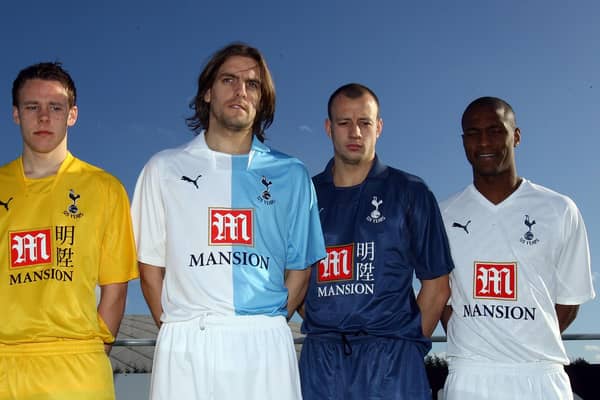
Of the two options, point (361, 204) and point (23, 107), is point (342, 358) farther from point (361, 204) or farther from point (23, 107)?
point (23, 107)

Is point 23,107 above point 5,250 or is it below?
above

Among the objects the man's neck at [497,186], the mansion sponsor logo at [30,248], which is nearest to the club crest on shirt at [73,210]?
the mansion sponsor logo at [30,248]

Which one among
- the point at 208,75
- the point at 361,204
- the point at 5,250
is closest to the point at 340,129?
the point at 361,204

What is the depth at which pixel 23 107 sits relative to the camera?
4.14m

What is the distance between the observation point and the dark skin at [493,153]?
15.9 feet

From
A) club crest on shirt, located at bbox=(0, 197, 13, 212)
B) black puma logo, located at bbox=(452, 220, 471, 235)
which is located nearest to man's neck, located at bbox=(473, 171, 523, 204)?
black puma logo, located at bbox=(452, 220, 471, 235)

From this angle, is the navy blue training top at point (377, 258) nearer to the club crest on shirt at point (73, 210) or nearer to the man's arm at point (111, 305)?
the man's arm at point (111, 305)

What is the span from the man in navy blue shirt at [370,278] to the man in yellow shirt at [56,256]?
1.21m

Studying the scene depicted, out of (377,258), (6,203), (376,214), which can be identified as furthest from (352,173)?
(6,203)

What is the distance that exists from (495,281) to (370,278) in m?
0.89

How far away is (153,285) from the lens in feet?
13.4

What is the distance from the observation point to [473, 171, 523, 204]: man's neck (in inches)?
193

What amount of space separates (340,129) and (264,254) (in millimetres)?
1091

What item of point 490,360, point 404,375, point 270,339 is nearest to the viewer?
point 270,339
